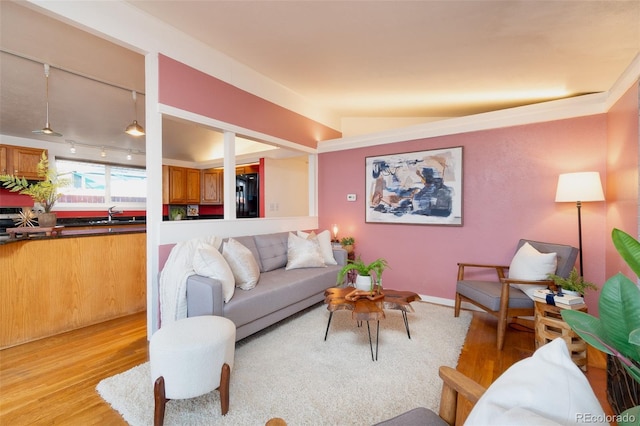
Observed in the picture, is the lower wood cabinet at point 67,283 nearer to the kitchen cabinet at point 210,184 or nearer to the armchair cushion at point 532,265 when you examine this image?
the kitchen cabinet at point 210,184

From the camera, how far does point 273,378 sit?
1985 mm

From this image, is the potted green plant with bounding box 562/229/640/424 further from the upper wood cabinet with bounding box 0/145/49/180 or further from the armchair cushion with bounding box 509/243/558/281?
the upper wood cabinet with bounding box 0/145/49/180

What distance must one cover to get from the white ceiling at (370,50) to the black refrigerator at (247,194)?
1.91m

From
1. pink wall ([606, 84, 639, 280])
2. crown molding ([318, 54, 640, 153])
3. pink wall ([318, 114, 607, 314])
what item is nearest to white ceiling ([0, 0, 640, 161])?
crown molding ([318, 54, 640, 153])

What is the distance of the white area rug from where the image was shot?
165 centimetres

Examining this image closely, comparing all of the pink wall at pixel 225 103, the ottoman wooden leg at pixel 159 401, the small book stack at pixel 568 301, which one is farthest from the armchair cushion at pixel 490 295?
the pink wall at pixel 225 103

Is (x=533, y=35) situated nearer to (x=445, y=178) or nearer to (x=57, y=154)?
(x=445, y=178)

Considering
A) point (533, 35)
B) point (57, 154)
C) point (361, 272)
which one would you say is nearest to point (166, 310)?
point (361, 272)

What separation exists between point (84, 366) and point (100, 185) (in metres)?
5.46

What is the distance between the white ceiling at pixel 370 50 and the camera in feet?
7.55

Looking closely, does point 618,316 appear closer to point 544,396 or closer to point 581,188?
point 544,396

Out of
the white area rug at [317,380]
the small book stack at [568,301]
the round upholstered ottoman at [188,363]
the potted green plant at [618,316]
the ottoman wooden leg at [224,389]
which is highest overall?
the potted green plant at [618,316]

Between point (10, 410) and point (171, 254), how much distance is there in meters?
A: 1.33

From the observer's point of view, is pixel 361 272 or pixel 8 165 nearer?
pixel 361 272
